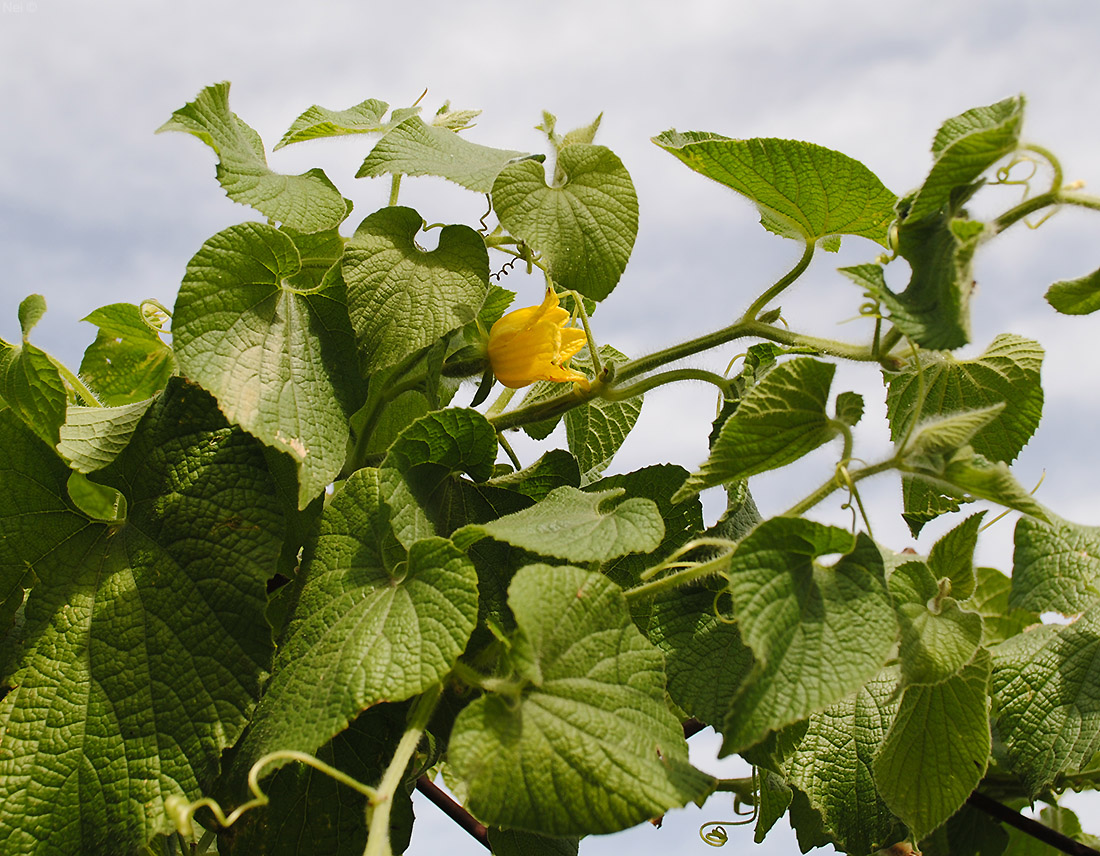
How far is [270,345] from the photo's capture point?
658mm

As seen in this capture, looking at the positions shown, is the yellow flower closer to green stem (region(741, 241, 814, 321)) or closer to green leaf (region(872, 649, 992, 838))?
green stem (region(741, 241, 814, 321))

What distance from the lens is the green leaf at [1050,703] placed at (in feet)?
2.27

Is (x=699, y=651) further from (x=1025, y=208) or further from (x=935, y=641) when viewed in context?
(x=1025, y=208)

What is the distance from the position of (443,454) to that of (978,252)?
0.36m

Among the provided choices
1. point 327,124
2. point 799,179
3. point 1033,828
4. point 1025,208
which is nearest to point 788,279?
point 799,179

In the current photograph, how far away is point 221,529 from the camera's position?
625 millimetres

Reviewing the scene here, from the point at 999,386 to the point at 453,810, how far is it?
611 mm

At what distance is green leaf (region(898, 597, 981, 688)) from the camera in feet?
1.88

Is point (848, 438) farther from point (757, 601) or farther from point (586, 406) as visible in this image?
point (586, 406)

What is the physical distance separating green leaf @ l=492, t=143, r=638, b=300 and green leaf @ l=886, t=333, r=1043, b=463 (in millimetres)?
270

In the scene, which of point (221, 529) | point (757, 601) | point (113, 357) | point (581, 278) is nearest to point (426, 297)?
point (581, 278)

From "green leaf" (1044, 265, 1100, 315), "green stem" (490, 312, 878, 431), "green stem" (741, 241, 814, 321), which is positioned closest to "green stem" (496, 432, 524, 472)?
"green stem" (490, 312, 878, 431)

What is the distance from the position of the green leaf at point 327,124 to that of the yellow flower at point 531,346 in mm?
193

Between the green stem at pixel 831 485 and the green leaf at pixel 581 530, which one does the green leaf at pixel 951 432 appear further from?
the green leaf at pixel 581 530
